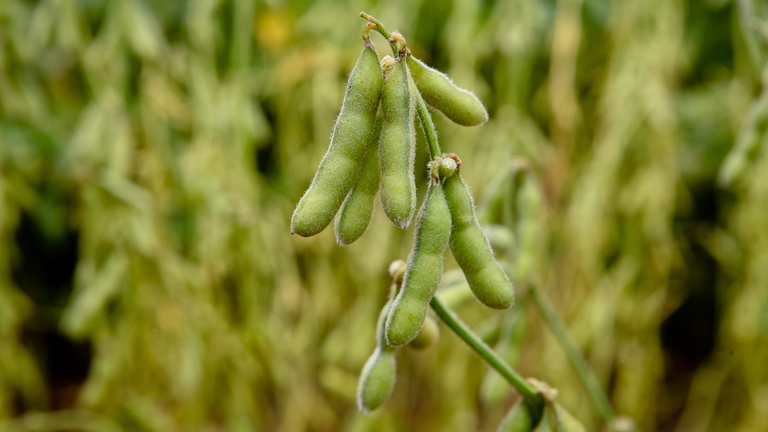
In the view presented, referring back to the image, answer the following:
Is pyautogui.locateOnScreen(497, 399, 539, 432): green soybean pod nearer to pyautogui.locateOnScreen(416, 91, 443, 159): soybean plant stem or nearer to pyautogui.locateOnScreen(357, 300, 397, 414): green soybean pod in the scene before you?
pyautogui.locateOnScreen(357, 300, 397, 414): green soybean pod

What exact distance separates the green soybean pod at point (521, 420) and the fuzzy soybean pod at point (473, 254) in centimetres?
13

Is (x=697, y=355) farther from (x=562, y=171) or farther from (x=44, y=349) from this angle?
(x=44, y=349)

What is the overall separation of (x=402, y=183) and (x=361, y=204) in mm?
38

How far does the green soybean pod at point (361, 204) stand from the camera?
0.37 metres

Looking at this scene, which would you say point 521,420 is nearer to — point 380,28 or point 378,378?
point 378,378

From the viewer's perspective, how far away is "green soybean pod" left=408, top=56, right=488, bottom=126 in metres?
0.39

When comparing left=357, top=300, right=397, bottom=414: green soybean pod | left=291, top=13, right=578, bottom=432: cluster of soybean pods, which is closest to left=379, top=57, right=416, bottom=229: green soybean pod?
left=291, top=13, right=578, bottom=432: cluster of soybean pods

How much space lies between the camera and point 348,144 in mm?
368

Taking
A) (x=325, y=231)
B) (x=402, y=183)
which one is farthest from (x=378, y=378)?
(x=325, y=231)

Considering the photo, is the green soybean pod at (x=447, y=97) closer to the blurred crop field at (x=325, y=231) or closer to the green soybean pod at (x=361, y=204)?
the green soybean pod at (x=361, y=204)

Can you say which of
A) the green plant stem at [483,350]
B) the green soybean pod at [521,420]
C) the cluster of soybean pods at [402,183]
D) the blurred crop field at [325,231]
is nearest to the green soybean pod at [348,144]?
the cluster of soybean pods at [402,183]

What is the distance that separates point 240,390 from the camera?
121cm

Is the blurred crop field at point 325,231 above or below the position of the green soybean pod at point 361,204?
above

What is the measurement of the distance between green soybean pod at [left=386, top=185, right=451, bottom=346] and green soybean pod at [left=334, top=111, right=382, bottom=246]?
0.11ft
